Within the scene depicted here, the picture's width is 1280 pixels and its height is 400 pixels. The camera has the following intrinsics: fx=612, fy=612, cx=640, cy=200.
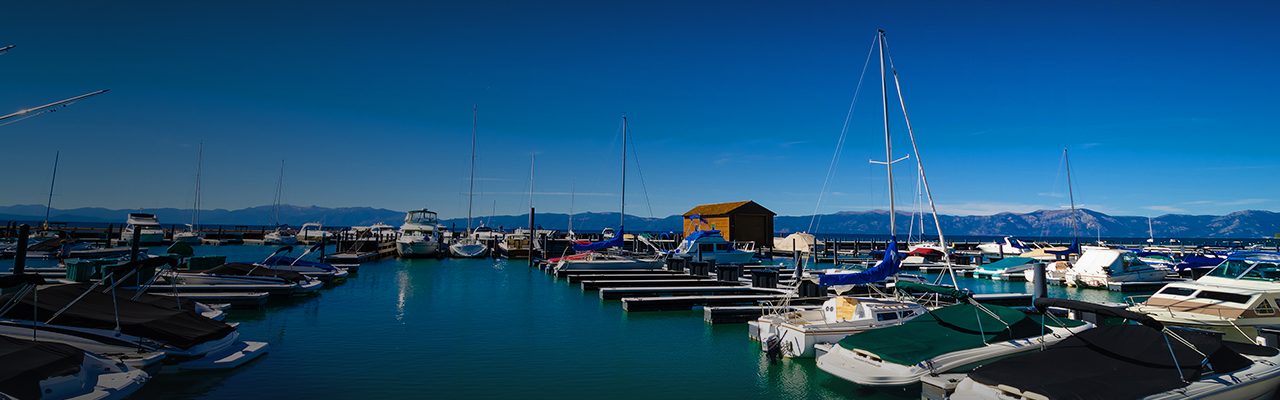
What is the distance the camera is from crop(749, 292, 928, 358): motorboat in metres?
15.9

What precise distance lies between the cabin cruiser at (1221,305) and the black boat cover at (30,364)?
24.7m

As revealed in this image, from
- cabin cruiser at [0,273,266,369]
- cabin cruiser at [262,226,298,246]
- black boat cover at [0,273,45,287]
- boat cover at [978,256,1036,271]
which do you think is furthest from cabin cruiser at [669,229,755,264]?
cabin cruiser at [262,226,298,246]

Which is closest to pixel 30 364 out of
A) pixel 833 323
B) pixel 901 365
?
pixel 901 365

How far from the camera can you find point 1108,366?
9672 millimetres

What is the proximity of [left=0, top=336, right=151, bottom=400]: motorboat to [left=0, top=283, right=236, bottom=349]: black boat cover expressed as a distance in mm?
1810

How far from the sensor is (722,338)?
20047 millimetres

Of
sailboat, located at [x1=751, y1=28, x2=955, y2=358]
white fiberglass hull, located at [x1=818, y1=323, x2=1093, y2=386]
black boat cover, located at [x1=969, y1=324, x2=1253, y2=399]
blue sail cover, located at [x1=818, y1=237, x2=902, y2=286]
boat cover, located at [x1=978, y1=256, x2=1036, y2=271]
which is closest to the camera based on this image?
black boat cover, located at [x1=969, y1=324, x2=1253, y2=399]

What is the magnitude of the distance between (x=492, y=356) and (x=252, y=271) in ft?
59.3

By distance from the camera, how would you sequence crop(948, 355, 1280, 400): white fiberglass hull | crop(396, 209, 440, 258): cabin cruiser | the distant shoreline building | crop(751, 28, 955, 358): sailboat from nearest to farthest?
1. crop(948, 355, 1280, 400): white fiberglass hull
2. crop(751, 28, 955, 358): sailboat
3. crop(396, 209, 440, 258): cabin cruiser
4. the distant shoreline building

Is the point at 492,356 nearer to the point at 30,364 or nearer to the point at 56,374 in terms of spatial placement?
the point at 56,374

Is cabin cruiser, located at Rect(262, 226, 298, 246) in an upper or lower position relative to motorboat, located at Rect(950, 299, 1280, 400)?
upper

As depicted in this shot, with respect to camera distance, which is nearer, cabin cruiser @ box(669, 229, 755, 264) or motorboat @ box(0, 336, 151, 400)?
motorboat @ box(0, 336, 151, 400)

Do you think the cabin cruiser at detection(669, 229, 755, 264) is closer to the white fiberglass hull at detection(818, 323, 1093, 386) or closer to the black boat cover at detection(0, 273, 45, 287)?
the white fiberglass hull at detection(818, 323, 1093, 386)

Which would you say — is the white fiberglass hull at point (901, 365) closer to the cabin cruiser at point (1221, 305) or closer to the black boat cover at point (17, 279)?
the cabin cruiser at point (1221, 305)
